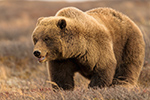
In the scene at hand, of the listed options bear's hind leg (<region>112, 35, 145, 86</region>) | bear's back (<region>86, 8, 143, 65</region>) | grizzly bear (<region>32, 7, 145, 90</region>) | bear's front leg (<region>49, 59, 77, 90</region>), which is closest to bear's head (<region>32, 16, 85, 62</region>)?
grizzly bear (<region>32, 7, 145, 90</region>)

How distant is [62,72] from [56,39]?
0.70 meters

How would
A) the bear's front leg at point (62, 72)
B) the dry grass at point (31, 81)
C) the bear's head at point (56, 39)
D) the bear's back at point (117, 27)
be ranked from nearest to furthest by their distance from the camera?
the dry grass at point (31, 81) < the bear's head at point (56, 39) < the bear's front leg at point (62, 72) < the bear's back at point (117, 27)

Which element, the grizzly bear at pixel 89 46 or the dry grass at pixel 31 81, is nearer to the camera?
the dry grass at pixel 31 81

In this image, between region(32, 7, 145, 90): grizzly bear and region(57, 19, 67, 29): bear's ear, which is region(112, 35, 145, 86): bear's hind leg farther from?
region(57, 19, 67, 29): bear's ear

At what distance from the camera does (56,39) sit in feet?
12.3

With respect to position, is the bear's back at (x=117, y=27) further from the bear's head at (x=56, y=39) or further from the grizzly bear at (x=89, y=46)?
the bear's head at (x=56, y=39)

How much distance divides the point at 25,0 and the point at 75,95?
33.8m

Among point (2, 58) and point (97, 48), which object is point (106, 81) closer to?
point (97, 48)

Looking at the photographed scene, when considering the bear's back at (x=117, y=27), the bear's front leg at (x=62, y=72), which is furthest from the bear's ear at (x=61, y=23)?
the bear's back at (x=117, y=27)

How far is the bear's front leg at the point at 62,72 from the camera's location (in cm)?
420

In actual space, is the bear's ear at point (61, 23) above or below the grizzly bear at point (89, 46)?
above

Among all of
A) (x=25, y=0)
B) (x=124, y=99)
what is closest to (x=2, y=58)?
(x=124, y=99)

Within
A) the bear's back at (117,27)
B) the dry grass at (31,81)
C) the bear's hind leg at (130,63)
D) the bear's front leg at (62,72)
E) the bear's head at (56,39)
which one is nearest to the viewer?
the dry grass at (31,81)

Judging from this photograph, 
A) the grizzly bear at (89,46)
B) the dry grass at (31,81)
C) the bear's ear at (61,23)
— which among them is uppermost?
the bear's ear at (61,23)
